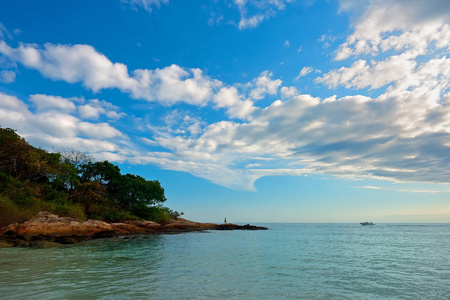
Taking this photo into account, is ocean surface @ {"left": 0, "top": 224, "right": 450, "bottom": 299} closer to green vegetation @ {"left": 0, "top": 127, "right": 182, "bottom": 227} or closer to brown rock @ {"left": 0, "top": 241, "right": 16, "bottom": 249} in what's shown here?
brown rock @ {"left": 0, "top": 241, "right": 16, "bottom": 249}

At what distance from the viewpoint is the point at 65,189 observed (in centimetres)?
4697

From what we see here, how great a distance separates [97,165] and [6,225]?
26.1m

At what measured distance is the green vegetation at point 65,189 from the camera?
3387 centimetres

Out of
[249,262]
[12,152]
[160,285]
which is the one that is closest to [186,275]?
[160,285]

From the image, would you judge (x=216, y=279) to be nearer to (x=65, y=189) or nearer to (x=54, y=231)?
(x=54, y=231)

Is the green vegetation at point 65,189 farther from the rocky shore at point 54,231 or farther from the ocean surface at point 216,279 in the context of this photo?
the ocean surface at point 216,279

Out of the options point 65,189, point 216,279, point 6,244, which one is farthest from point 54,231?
point 216,279

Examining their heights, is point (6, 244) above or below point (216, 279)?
above

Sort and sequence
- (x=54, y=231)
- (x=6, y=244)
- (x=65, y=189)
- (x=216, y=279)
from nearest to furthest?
1. (x=216, y=279)
2. (x=6, y=244)
3. (x=54, y=231)
4. (x=65, y=189)

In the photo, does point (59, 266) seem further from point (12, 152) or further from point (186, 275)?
point (12, 152)

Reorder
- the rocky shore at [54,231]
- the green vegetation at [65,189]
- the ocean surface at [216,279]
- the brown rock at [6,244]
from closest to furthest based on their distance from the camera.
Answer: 1. the ocean surface at [216,279]
2. the brown rock at [6,244]
3. the rocky shore at [54,231]
4. the green vegetation at [65,189]

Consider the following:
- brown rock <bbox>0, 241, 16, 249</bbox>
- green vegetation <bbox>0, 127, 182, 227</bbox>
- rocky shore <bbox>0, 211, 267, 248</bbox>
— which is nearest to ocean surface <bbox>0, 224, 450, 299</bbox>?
brown rock <bbox>0, 241, 16, 249</bbox>

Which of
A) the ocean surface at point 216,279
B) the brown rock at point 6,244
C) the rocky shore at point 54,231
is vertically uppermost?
the rocky shore at point 54,231

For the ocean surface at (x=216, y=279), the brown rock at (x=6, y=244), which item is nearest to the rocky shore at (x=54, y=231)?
the brown rock at (x=6, y=244)
